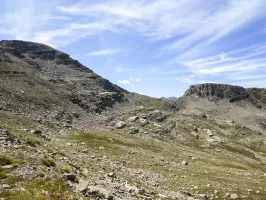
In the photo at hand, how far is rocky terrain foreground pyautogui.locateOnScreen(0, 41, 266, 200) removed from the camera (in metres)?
24.6

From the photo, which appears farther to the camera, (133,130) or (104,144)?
(133,130)

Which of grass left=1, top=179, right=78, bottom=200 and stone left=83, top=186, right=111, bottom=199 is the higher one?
grass left=1, top=179, right=78, bottom=200

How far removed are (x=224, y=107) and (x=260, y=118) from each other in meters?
24.1

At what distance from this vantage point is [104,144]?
217 ft

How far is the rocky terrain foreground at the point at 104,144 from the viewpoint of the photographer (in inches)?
969

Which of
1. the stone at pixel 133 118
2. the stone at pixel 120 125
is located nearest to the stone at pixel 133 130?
the stone at pixel 120 125

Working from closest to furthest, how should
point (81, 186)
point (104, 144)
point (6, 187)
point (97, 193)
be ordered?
point (6, 187) → point (97, 193) → point (81, 186) → point (104, 144)

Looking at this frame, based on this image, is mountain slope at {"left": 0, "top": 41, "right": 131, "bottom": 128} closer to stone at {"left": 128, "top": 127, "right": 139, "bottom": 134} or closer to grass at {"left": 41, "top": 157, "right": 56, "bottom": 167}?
stone at {"left": 128, "top": 127, "right": 139, "bottom": 134}

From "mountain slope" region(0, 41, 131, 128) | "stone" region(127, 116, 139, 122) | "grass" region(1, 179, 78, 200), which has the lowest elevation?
"grass" region(1, 179, 78, 200)

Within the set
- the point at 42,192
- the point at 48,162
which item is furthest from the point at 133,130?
the point at 42,192

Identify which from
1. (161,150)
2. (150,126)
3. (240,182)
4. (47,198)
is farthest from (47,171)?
(150,126)

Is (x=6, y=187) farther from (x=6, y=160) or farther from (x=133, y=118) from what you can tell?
Answer: (x=133, y=118)

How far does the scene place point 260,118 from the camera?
603 ft

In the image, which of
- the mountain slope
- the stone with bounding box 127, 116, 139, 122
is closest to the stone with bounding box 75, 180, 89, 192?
the mountain slope
